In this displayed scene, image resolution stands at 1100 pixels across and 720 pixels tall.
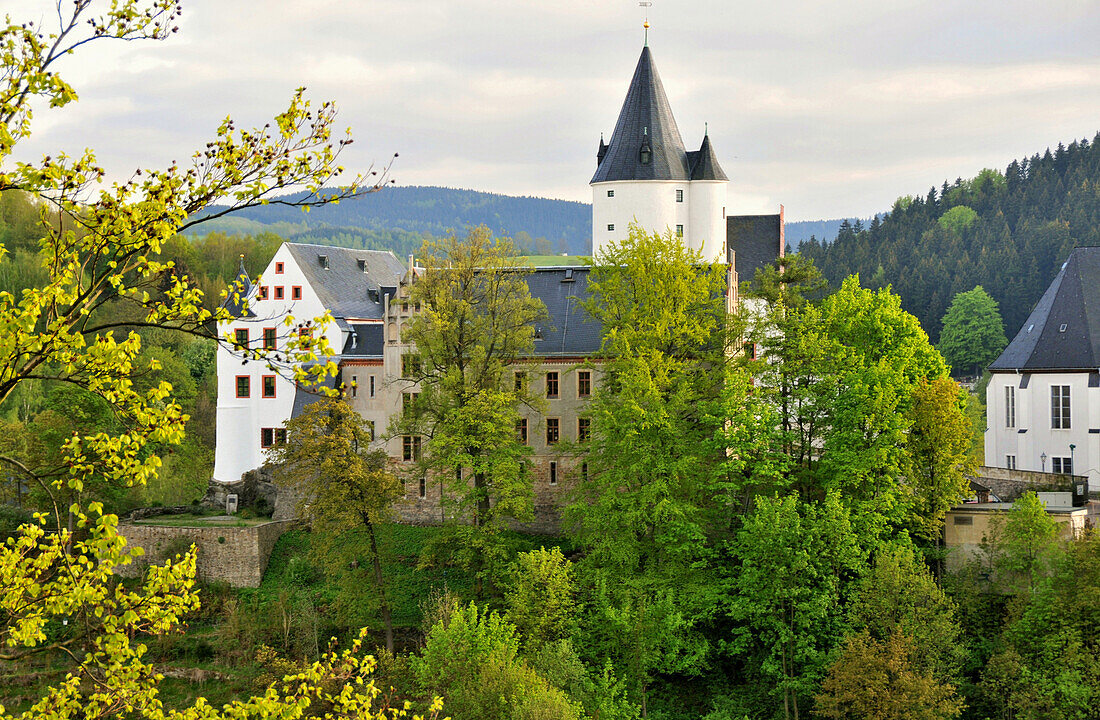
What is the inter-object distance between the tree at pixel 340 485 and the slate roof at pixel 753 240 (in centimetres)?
2113

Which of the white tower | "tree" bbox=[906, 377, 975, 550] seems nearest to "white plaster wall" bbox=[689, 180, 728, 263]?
the white tower

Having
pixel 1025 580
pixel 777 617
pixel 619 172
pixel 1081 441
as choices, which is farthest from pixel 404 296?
pixel 1081 441

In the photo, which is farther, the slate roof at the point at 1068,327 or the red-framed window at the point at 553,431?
the slate roof at the point at 1068,327

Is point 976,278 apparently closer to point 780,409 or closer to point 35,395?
point 780,409

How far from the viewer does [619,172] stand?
4416 centimetres

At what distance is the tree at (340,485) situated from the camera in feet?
119

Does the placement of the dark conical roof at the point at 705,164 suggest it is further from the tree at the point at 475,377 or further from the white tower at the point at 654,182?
the tree at the point at 475,377

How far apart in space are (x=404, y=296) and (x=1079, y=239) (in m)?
77.5

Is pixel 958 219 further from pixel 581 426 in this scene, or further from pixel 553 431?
pixel 553 431

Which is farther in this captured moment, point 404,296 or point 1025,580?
point 404,296

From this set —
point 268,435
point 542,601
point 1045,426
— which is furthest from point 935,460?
point 268,435

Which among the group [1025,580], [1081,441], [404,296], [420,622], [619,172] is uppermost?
[619,172]

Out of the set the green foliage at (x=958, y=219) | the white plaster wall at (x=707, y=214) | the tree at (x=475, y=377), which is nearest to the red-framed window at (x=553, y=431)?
the tree at (x=475, y=377)

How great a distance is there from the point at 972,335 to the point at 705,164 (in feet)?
159
